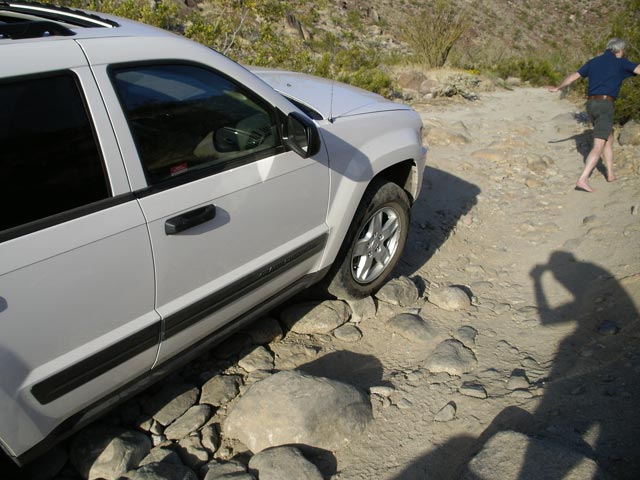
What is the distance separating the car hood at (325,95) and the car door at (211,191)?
50cm

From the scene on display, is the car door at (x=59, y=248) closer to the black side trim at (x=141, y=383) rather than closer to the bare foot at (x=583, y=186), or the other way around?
the black side trim at (x=141, y=383)

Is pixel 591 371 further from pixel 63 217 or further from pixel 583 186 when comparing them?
pixel 583 186

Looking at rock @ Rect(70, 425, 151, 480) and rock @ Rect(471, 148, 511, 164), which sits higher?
rock @ Rect(471, 148, 511, 164)

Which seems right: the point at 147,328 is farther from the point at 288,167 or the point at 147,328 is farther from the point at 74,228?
the point at 288,167

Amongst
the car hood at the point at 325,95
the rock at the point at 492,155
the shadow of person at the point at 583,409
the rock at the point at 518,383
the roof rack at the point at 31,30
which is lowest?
the rock at the point at 518,383

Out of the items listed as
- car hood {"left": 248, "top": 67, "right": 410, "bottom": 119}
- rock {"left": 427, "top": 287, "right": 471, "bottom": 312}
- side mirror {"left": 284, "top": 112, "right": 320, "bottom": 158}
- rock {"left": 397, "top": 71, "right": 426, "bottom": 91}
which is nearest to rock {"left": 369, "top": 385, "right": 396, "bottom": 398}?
rock {"left": 427, "top": 287, "right": 471, "bottom": 312}

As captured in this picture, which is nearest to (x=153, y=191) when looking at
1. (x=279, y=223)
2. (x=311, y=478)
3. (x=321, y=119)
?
(x=279, y=223)

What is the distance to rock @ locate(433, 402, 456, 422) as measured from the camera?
8.33ft

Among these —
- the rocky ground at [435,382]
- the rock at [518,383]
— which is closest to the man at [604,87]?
the rocky ground at [435,382]

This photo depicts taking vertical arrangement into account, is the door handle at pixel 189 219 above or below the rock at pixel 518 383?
above

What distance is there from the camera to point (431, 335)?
324 cm

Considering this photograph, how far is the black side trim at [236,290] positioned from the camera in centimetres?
217

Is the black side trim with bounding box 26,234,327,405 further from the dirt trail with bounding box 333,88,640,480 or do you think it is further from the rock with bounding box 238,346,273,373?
the dirt trail with bounding box 333,88,640,480

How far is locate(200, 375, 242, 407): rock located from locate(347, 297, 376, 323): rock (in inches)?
36.9
